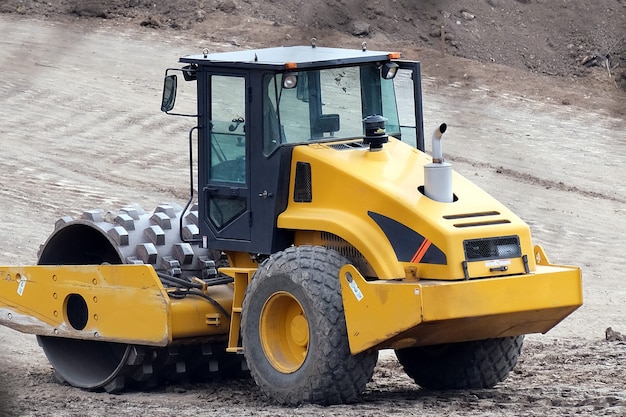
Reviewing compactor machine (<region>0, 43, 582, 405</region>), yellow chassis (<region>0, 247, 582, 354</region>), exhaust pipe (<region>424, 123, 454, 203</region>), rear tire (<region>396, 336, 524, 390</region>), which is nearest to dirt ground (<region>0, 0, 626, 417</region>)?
rear tire (<region>396, 336, 524, 390</region>)

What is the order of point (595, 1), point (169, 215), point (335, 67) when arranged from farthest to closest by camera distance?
point (169, 215), point (335, 67), point (595, 1)

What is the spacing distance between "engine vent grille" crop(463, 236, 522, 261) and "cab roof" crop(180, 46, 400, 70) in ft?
4.76

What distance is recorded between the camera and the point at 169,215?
892cm

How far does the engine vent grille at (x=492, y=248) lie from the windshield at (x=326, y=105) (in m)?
1.26

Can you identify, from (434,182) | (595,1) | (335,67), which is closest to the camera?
(595,1)

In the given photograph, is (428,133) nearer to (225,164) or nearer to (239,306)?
(225,164)

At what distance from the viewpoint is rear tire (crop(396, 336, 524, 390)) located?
7.98m

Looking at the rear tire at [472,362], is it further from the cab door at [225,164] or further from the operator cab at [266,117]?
the cab door at [225,164]

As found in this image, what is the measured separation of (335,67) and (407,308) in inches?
72.1

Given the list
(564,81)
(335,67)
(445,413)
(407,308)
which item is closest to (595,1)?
(407,308)

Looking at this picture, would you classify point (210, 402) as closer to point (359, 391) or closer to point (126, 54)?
point (359, 391)

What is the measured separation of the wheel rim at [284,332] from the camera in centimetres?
748

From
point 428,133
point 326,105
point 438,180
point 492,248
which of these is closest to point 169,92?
point 326,105

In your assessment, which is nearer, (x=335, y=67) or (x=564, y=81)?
(x=335, y=67)
